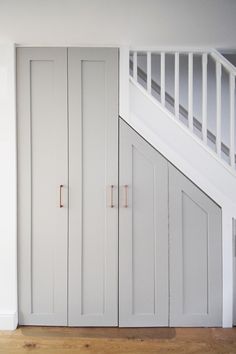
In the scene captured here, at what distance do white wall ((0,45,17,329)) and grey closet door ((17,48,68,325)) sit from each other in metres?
0.05

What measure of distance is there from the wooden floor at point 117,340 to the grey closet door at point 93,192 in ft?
0.57

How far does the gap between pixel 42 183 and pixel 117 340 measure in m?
1.29

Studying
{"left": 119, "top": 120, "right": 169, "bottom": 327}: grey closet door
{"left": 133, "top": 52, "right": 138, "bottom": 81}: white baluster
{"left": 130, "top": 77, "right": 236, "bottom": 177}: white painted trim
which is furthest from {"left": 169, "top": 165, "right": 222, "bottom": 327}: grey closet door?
{"left": 133, "top": 52, "right": 138, "bottom": 81}: white baluster

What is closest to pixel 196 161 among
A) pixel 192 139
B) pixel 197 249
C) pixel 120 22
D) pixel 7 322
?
pixel 192 139

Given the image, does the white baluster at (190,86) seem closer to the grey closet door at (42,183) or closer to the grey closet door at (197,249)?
the grey closet door at (197,249)

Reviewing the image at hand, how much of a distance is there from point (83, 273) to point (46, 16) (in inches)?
75.3

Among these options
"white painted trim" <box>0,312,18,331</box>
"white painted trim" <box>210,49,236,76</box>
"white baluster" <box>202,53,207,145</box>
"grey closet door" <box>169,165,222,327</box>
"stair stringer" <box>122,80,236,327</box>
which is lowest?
"white painted trim" <box>0,312,18,331</box>

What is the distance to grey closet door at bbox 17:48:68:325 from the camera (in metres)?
2.23

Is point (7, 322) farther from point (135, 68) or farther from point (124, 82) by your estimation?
point (135, 68)

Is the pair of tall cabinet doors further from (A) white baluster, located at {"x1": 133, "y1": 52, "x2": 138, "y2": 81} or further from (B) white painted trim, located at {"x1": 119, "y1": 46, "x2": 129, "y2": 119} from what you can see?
(A) white baluster, located at {"x1": 133, "y1": 52, "x2": 138, "y2": 81}

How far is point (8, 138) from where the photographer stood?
224 centimetres

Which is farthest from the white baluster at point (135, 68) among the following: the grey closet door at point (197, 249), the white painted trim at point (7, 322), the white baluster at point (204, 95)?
the white painted trim at point (7, 322)

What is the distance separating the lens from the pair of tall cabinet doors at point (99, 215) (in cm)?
223

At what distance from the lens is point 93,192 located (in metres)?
2.24
